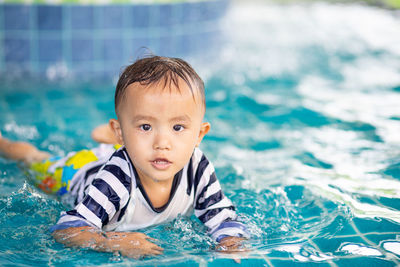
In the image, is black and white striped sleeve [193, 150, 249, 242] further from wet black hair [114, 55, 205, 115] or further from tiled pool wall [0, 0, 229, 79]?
tiled pool wall [0, 0, 229, 79]

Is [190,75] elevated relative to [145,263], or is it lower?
elevated

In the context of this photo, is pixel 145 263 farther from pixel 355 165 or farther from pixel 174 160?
pixel 355 165

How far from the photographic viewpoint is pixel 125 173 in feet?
7.89

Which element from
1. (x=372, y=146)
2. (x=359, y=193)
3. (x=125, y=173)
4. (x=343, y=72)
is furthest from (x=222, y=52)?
(x=125, y=173)

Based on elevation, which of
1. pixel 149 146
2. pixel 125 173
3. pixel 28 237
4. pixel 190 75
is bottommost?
pixel 28 237

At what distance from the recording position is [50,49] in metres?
5.47

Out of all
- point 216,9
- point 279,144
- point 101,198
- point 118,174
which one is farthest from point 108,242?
A: point 216,9

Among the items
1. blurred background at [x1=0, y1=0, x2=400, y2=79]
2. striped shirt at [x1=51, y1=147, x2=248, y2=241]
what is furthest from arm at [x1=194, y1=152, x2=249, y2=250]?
blurred background at [x1=0, y1=0, x2=400, y2=79]

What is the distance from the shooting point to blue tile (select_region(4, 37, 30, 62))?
5391 millimetres

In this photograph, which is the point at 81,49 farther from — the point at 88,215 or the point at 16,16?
the point at 88,215

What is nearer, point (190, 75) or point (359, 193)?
point (190, 75)

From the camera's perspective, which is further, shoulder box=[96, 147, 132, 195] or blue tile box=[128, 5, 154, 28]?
blue tile box=[128, 5, 154, 28]

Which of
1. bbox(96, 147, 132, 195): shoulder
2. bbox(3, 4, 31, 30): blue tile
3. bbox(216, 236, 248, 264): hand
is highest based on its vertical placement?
bbox(3, 4, 31, 30): blue tile

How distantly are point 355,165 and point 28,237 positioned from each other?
221 cm
